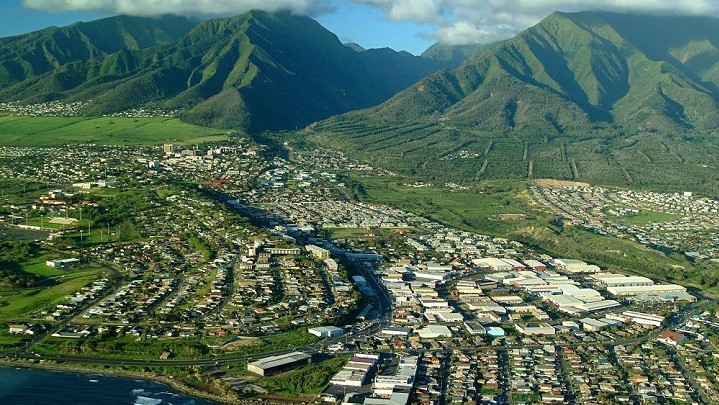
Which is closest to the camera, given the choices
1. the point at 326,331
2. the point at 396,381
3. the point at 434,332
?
the point at 396,381

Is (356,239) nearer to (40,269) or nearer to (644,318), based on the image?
(40,269)

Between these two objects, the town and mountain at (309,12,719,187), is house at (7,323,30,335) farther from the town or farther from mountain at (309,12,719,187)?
mountain at (309,12,719,187)

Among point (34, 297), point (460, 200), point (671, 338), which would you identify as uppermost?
point (460, 200)

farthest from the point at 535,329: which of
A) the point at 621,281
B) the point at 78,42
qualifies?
the point at 78,42

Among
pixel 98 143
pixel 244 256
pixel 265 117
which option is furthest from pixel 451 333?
pixel 265 117

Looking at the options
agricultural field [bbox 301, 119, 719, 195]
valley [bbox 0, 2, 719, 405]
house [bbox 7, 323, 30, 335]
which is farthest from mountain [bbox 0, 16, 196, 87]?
house [bbox 7, 323, 30, 335]

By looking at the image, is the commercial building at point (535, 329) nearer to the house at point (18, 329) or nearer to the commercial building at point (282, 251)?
the commercial building at point (282, 251)

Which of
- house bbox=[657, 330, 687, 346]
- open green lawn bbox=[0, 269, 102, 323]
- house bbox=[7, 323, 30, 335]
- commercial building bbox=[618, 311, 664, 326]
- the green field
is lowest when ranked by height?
house bbox=[657, 330, 687, 346]
